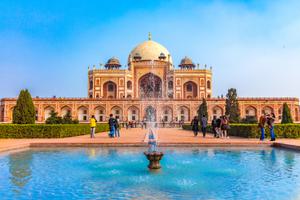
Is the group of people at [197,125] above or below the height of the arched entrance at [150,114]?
below

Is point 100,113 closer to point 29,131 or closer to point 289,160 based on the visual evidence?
point 29,131

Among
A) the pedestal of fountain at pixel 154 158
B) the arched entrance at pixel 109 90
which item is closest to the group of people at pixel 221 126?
the pedestal of fountain at pixel 154 158

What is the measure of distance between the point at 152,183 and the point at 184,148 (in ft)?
15.8

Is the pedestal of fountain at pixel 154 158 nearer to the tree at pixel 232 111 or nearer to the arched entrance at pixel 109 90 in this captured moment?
the tree at pixel 232 111

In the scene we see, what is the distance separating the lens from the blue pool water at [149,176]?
172 inches

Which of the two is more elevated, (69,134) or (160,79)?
(160,79)

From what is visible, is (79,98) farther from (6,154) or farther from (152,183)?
(152,183)

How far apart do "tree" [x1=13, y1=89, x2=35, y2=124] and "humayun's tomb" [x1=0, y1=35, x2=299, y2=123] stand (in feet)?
89.9

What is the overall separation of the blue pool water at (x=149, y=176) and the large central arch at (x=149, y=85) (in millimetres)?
43650

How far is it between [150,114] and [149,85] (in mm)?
8803

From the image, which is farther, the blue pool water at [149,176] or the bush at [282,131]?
the bush at [282,131]

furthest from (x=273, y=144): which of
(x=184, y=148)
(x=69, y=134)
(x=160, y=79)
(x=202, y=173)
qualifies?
(x=160, y=79)

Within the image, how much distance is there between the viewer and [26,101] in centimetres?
1539

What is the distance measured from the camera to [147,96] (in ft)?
171
